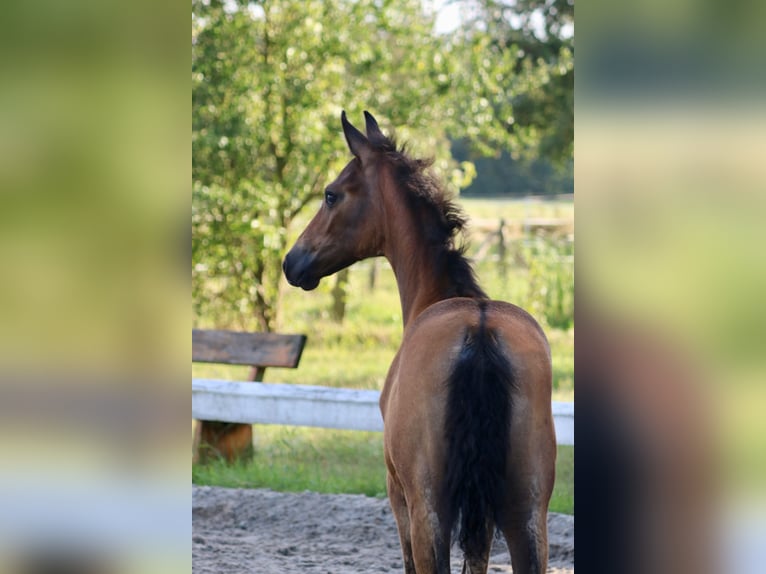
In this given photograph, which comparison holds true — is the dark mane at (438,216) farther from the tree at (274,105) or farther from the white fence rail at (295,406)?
the tree at (274,105)

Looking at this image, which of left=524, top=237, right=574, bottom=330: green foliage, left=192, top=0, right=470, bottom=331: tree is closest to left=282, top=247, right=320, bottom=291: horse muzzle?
left=192, top=0, right=470, bottom=331: tree

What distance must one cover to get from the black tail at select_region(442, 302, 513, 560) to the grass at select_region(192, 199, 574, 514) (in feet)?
4.25

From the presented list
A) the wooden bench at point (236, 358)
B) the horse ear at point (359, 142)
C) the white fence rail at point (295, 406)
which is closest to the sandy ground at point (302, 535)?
the white fence rail at point (295, 406)

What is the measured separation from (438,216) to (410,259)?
0.75 ft

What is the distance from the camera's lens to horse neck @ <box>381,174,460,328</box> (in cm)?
374

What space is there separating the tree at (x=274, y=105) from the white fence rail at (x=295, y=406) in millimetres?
4371

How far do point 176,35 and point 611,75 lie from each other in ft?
2.17

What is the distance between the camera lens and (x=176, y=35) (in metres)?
1.36

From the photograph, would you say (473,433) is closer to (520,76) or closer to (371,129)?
(371,129)

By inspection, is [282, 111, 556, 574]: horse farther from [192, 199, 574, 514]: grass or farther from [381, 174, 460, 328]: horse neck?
[192, 199, 574, 514]: grass

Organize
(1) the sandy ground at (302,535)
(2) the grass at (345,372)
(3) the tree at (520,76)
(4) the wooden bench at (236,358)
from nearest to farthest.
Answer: (1) the sandy ground at (302,535), (2) the grass at (345,372), (4) the wooden bench at (236,358), (3) the tree at (520,76)

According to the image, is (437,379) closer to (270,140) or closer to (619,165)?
(619,165)

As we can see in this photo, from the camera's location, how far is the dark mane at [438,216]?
12.1 feet

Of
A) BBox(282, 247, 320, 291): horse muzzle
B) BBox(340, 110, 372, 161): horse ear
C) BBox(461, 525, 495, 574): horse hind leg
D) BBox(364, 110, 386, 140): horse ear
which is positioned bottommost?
BBox(461, 525, 495, 574): horse hind leg
